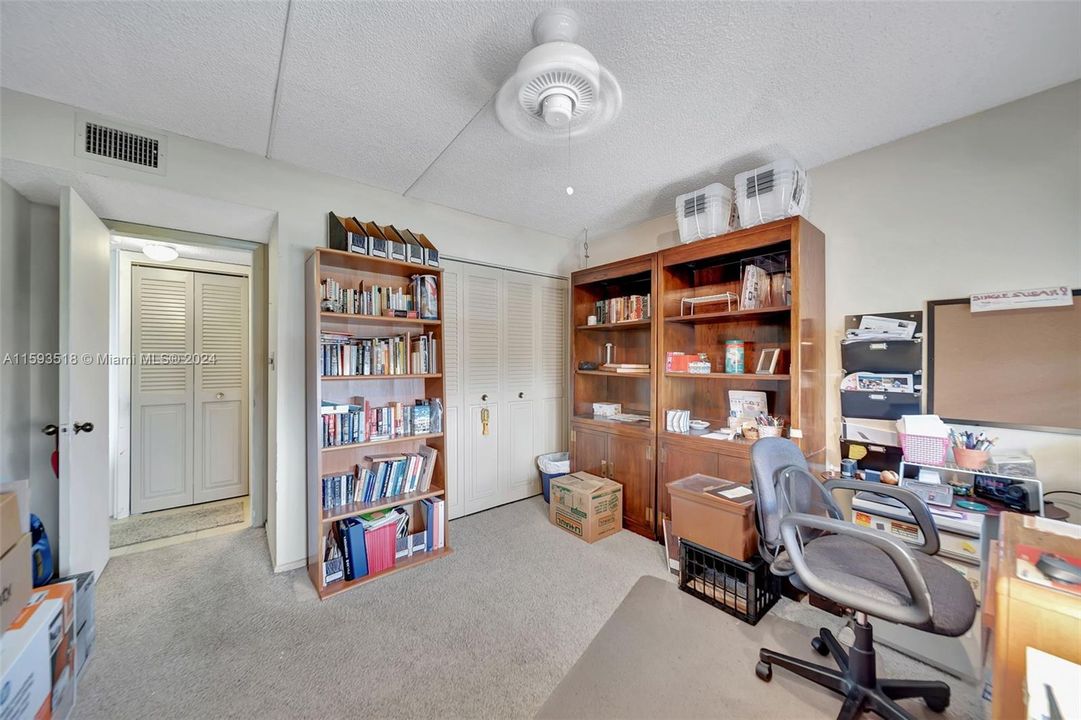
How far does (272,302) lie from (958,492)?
3.81 meters

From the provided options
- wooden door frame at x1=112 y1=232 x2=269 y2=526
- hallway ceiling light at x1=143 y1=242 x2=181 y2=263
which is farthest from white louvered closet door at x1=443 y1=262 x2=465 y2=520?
hallway ceiling light at x1=143 y1=242 x2=181 y2=263

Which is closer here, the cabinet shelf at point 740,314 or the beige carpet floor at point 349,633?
the beige carpet floor at point 349,633

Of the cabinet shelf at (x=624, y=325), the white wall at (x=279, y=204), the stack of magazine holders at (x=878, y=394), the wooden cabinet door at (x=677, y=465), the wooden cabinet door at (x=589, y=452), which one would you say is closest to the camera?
the white wall at (x=279, y=204)

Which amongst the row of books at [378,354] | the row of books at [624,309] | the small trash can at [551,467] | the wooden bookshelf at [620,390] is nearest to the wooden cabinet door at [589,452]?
the wooden bookshelf at [620,390]

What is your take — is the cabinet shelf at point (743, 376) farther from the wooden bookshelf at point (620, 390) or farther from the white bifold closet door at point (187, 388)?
the white bifold closet door at point (187, 388)

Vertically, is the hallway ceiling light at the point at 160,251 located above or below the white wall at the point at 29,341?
above

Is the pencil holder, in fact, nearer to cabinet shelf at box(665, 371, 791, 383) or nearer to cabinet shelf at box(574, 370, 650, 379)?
cabinet shelf at box(665, 371, 791, 383)

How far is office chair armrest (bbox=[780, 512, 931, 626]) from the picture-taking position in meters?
1.11

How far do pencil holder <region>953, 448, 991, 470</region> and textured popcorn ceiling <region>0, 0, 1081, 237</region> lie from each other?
5.34 ft

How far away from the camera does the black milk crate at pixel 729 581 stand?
188 centimetres

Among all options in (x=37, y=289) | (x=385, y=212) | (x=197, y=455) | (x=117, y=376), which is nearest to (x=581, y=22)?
(x=385, y=212)

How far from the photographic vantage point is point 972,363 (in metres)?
1.86

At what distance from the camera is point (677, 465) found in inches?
102

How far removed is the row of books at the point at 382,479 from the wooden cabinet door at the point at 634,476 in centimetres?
141
